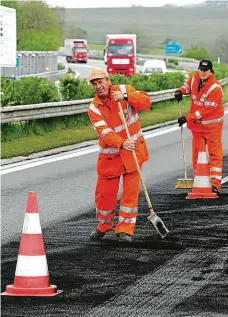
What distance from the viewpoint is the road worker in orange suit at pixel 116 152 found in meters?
11.4

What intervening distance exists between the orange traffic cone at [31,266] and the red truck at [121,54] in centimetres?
6479

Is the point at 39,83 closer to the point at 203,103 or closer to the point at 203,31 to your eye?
the point at 203,103

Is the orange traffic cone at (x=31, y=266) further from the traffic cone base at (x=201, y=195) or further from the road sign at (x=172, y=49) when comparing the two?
the road sign at (x=172, y=49)

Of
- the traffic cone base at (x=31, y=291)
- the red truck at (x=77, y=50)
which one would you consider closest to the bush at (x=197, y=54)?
the red truck at (x=77, y=50)

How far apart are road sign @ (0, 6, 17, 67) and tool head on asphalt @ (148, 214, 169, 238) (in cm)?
1494

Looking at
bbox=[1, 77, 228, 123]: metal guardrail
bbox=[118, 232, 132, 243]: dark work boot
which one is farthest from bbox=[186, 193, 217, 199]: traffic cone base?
bbox=[1, 77, 228, 123]: metal guardrail

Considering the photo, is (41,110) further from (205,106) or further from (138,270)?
(138,270)

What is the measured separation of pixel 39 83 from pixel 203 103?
11670 millimetres

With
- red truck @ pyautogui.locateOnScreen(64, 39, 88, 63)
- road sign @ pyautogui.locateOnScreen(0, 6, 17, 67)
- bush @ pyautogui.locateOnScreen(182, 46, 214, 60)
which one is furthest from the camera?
bush @ pyautogui.locateOnScreen(182, 46, 214, 60)

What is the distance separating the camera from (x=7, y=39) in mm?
26391

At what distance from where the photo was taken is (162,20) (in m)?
192

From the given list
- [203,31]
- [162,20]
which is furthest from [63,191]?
[162,20]

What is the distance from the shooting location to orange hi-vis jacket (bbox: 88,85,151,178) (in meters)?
11.5

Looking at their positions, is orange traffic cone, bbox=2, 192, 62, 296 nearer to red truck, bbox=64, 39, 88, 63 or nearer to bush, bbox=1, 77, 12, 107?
bush, bbox=1, 77, 12, 107
